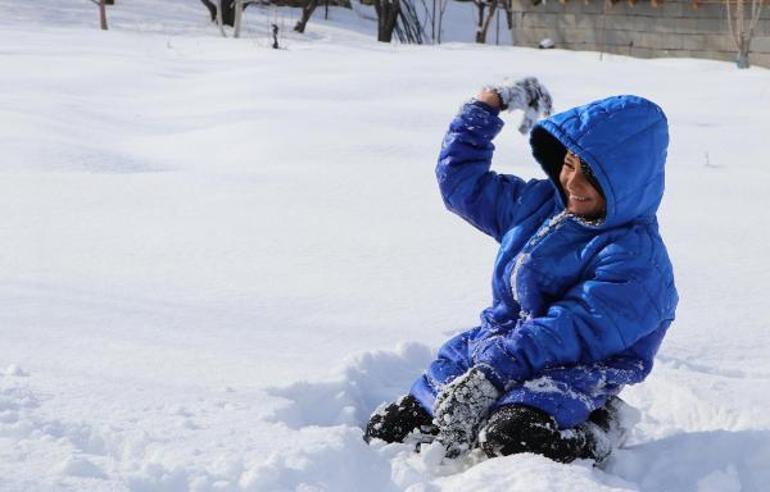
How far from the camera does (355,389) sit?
2900mm

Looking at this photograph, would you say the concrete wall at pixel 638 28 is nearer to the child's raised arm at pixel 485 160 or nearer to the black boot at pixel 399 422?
the child's raised arm at pixel 485 160

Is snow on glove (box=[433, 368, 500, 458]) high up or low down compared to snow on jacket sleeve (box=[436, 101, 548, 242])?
down

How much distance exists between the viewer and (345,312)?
3.62 metres

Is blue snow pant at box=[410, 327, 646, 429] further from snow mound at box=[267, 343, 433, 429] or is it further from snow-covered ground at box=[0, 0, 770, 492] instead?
snow mound at box=[267, 343, 433, 429]

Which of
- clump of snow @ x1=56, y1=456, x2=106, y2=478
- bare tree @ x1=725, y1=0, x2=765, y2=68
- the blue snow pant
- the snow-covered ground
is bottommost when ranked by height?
bare tree @ x1=725, y1=0, x2=765, y2=68

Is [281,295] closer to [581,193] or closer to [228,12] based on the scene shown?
[581,193]

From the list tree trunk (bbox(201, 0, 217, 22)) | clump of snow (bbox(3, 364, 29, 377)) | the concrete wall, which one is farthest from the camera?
tree trunk (bbox(201, 0, 217, 22))

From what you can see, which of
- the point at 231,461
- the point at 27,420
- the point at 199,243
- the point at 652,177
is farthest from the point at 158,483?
the point at 199,243

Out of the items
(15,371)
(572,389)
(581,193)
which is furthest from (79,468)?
(581,193)

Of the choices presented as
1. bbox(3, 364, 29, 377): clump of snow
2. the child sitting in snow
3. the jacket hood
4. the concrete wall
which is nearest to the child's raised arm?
the child sitting in snow

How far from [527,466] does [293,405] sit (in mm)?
629

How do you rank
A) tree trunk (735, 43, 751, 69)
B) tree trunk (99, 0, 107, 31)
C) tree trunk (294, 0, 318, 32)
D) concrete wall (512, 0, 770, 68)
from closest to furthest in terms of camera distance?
tree trunk (735, 43, 751, 69), concrete wall (512, 0, 770, 68), tree trunk (99, 0, 107, 31), tree trunk (294, 0, 318, 32)

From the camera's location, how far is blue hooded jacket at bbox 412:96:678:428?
8.20ft

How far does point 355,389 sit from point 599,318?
71 centimetres
